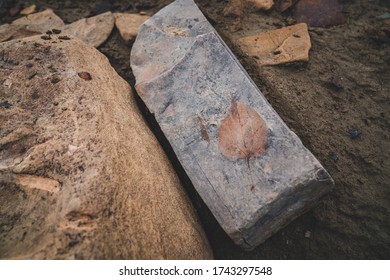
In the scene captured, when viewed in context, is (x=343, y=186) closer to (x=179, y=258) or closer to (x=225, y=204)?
(x=225, y=204)

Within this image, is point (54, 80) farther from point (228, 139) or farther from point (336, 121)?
point (336, 121)

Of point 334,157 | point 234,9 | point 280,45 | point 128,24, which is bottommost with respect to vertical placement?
point 334,157

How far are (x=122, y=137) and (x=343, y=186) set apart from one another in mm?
1129

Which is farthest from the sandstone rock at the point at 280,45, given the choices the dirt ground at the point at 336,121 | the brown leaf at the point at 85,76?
the brown leaf at the point at 85,76

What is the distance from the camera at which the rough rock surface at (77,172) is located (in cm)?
96

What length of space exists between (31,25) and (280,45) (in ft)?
6.85

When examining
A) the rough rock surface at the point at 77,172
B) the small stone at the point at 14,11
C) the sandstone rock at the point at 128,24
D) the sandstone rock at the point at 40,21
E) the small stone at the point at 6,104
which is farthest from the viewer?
the small stone at the point at 14,11

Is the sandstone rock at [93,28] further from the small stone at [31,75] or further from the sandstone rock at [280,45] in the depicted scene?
the sandstone rock at [280,45]

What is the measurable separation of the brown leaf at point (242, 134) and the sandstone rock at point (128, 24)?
4.02 ft

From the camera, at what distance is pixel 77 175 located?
1061 millimetres

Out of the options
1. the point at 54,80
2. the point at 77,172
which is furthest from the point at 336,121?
the point at 54,80

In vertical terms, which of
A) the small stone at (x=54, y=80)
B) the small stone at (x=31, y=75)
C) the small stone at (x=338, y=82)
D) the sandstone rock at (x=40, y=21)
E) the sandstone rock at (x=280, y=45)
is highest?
the small stone at (x=31, y=75)

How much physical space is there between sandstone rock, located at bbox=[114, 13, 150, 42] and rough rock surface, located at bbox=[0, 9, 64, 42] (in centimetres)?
55

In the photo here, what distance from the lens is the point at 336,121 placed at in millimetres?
1607
